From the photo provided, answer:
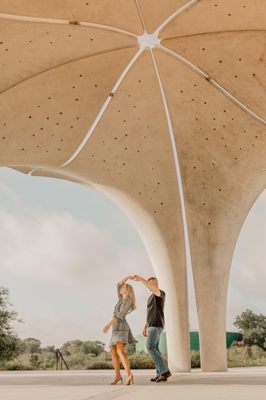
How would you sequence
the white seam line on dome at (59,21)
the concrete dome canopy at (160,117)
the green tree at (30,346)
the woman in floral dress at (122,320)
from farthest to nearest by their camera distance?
the green tree at (30,346) → the concrete dome canopy at (160,117) → the white seam line on dome at (59,21) → the woman in floral dress at (122,320)

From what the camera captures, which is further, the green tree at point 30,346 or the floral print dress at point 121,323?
the green tree at point 30,346

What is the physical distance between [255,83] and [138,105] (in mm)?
2929

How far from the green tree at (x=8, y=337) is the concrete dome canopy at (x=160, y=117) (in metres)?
10.2

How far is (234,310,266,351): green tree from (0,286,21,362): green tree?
1491 centimetres

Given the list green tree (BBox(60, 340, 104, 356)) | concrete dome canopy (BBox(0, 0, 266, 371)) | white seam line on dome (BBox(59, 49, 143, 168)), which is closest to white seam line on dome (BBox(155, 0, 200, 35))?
concrete dome canopy (BBox(0, 0, 266, 371))

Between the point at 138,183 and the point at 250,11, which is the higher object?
the point at 250,11

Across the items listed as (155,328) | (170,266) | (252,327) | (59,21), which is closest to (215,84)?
(59,21)

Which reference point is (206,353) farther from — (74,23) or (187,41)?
(74,23)

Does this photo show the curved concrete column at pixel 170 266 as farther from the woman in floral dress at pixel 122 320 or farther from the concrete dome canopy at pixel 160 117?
the woman in floral dress at pixel 122 320

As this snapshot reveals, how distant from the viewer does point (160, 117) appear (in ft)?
45.2

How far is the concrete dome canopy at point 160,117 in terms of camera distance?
11.0 meters

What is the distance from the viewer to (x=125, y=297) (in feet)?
27.8

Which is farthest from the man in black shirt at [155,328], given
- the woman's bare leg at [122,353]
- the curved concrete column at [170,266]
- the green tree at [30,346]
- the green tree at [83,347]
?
the green tree at [83,347]

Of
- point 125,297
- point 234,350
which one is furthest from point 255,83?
point 234,350
